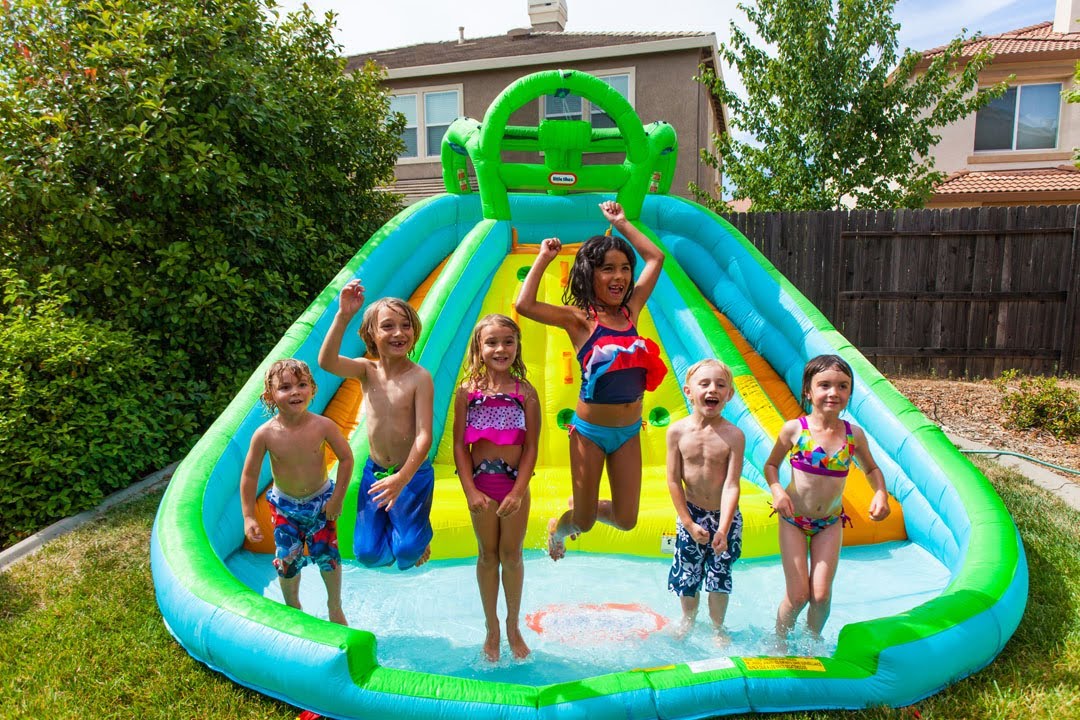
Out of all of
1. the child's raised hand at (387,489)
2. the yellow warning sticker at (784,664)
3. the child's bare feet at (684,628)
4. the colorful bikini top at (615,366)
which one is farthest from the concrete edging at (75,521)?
the yellow warning sticker at (784,664)

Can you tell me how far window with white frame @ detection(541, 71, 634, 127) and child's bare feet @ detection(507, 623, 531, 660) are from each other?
11.2 metres

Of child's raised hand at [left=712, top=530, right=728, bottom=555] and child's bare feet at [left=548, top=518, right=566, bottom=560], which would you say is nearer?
child's raised hand at [left=712, top=530, right=728, bottom=555]

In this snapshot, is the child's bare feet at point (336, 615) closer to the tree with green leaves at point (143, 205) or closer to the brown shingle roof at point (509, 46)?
the tree with green leaves at point (143, 205)

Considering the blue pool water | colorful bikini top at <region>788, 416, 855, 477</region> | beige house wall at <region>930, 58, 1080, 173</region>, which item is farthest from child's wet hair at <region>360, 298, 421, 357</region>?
beige house wall at <region>930, 58, 1080, 173</region>

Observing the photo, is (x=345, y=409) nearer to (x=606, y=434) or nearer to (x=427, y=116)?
(x=606, y=434)

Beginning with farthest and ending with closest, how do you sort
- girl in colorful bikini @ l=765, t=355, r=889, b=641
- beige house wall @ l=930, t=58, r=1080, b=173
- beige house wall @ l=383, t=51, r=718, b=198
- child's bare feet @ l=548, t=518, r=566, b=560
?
1. beige house wall @ l=930, t=58, r=1080, b=173
2. beige house wall @ l=383, t=51, r=718, b=198
3. child's bare feet @ l=548, t=518, r=566, b=560
4. girl in colorful bikini @ l=765, t=355, r=889, b=641

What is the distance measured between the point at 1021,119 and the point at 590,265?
14.0 metres

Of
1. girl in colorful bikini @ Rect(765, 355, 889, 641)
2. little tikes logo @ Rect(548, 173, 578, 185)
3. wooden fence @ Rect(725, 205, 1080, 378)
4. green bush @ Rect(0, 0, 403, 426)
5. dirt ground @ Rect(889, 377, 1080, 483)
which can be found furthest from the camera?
wooden fence @ Rect(725, 205, 1080, 378)

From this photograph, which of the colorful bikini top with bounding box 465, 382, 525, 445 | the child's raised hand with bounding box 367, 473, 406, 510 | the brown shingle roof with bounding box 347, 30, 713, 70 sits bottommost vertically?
the child's raised hand with bounding box 367, 473, 406, 510

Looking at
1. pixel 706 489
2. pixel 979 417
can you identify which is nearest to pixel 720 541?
pixel 706 489

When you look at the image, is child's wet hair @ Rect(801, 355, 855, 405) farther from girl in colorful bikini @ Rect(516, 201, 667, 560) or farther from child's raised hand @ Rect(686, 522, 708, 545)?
child's raised hand @ Rect(686, 522, 708, 545)

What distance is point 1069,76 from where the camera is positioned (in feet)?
41.5

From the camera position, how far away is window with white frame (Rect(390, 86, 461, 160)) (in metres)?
13.5

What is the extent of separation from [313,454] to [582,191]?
4064mm
